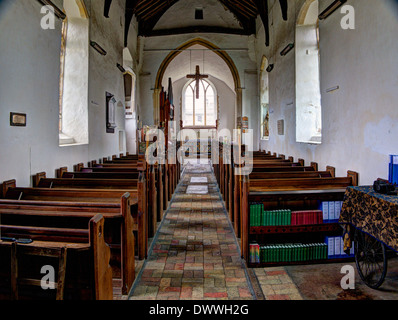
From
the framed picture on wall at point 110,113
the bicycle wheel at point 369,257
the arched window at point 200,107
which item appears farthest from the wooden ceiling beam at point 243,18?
the bicycle wheel at point 369,257

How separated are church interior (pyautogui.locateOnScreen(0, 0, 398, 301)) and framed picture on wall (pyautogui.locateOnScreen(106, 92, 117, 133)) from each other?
0.10ft

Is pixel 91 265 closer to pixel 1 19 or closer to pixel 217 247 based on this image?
pixel 217 247

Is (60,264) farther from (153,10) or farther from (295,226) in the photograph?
(153,10)

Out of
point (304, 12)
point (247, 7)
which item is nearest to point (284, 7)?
point (304, 12)

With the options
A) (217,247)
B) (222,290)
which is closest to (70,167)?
(217,247)

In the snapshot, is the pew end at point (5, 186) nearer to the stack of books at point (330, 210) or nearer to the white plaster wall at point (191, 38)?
the stack of books at point (330, 210)

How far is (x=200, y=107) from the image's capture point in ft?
55.7

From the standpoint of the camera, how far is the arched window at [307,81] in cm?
586

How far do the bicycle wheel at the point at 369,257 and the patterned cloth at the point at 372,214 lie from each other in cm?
11

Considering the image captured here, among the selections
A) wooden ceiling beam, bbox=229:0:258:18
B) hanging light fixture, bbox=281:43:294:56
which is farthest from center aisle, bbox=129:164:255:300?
wooden ceiling beam, bbox=229:0:258:18

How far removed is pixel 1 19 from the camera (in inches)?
122

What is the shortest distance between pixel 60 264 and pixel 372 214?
221cm

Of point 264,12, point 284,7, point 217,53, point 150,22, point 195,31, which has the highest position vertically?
point 150,22

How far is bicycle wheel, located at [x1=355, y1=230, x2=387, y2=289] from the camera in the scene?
2.54 m
